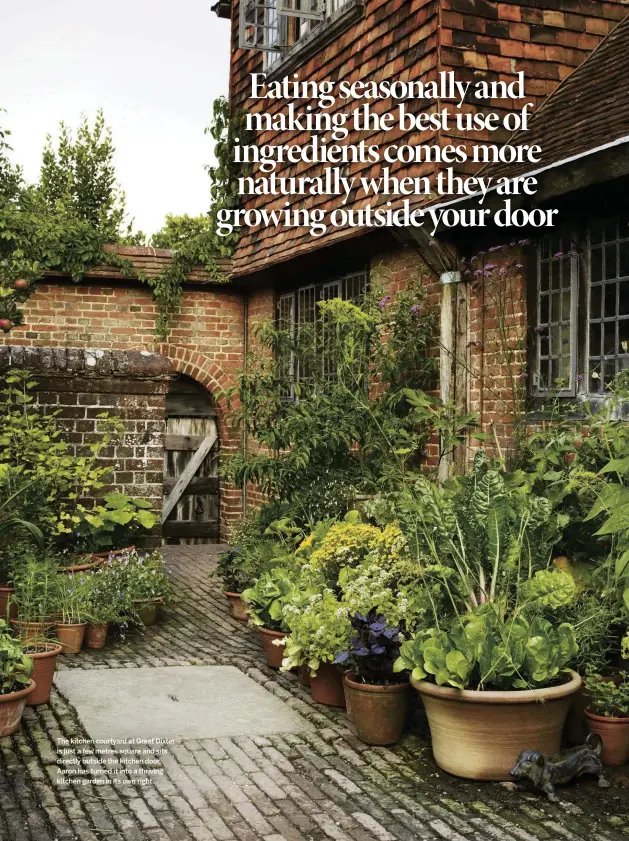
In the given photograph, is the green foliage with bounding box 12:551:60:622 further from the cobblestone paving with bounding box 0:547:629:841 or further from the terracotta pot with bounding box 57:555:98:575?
the cobblestone paving with bounding box 0:547:629:841

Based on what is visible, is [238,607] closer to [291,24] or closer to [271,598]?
[271,598]

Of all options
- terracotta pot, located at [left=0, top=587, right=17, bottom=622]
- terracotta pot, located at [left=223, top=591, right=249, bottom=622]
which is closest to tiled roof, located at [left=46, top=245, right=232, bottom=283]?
terracotta pot, located at [left=223, top=591, right=249, bottom=622]

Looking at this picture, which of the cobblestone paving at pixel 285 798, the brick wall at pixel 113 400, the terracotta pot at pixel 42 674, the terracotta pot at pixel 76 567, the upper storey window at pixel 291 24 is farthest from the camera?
the upper storey window at pixel 291 24

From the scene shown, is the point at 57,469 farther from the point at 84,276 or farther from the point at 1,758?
the point at 84,276

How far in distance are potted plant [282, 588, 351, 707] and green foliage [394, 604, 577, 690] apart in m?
0.75

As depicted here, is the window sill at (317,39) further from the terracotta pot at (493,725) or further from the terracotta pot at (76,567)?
the terracotta pot at (493,725)

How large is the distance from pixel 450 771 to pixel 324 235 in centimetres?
633

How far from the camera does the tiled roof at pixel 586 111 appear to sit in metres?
6.82

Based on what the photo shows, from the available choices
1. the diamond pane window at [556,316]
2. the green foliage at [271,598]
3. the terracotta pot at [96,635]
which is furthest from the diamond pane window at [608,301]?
the terracotta pot at [96,635]

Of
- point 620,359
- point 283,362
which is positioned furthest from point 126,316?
point 620,359

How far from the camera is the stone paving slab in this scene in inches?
205

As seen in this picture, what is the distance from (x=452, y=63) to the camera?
8.31 m

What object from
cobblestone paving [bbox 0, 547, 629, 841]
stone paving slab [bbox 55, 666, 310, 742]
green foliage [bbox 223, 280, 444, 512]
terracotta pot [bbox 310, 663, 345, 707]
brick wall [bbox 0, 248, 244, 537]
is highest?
brick wall [bbox 0, 248, 244, 537]

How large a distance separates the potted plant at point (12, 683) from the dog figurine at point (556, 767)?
93.3 inches
